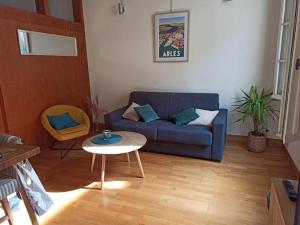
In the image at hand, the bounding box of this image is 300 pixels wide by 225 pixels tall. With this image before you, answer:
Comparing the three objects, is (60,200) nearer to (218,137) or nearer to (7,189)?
(7,189)

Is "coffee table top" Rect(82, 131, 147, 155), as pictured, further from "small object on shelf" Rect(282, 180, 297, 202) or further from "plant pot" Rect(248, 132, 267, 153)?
"plant pot" Rect(248, 132, 267, 153)

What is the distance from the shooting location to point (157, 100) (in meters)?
3.59

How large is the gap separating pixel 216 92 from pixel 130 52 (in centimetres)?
163

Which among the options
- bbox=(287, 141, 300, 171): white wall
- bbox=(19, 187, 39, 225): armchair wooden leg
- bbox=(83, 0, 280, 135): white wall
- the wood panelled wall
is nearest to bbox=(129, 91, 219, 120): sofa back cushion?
bbox=(83, 0, 280, 135): white wall

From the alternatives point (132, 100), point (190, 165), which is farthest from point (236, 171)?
point (132, 100)

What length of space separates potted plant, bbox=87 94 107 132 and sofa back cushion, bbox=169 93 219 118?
5.02 ft

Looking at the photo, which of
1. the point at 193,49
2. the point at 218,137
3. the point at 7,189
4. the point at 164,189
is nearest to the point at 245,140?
the point at 218,137

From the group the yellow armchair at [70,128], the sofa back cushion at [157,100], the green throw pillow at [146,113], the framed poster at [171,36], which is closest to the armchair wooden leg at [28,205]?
the yellow armchair at [70,128]

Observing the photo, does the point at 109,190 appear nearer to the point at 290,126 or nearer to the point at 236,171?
the point at 236,171

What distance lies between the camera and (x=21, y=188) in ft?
5.61

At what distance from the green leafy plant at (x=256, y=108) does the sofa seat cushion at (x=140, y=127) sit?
1264mm

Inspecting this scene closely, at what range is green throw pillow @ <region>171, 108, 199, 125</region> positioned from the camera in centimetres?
316

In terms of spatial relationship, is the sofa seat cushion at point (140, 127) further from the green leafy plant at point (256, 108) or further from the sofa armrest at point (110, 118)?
the green leafy plant at point (256, 108)

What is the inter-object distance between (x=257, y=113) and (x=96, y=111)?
2797 millimetres
